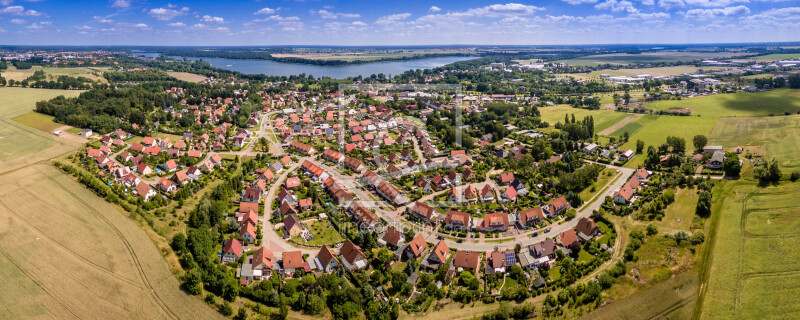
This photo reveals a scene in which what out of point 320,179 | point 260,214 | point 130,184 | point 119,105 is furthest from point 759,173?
point 119,105

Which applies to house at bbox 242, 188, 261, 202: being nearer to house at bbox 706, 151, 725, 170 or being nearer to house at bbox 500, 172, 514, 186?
house at bbox 500, 172, 514, 186

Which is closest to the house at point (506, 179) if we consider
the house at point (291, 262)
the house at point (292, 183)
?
the house at point (292, 183)

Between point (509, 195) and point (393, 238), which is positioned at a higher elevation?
point (509, 195)

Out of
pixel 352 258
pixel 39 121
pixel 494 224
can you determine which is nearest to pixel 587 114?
pixel 494 224

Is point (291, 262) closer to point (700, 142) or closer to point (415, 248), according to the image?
point (415, 248)

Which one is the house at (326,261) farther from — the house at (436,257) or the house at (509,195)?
the house at (509,195)

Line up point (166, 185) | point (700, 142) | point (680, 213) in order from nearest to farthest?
point (680, 213), point (166, 185), point (700, 142)

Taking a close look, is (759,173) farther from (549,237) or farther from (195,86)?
(195,86)
